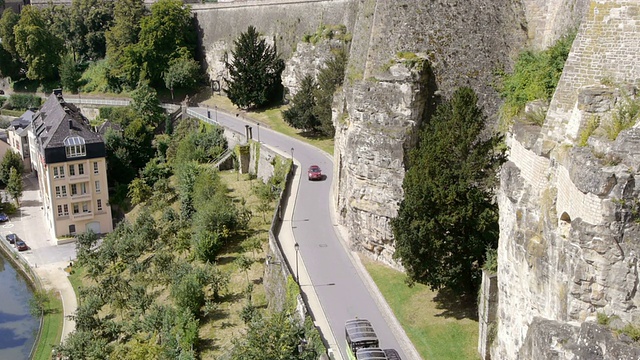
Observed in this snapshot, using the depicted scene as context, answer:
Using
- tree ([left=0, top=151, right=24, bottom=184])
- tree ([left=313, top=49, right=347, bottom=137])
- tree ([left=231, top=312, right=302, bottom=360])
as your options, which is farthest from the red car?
tree ([left=0, top=151, right=24, bottom=184])

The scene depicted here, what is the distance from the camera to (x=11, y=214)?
5294cm

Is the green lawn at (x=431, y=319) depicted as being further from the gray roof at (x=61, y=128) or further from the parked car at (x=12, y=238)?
the parked car at (x=12, y=238)

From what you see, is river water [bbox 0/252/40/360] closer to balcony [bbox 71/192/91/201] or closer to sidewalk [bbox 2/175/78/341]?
sidewalk [bbox 2/175/78/341]

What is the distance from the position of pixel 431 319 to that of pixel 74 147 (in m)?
32.3

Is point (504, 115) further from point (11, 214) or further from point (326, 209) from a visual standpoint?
point (11, 214)

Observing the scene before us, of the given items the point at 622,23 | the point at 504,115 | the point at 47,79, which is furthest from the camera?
→ the point at 47,79

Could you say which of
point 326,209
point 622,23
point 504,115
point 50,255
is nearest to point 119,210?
point 50,255

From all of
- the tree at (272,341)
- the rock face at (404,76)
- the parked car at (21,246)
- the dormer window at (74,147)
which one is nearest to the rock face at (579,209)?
the tree at (272,341)

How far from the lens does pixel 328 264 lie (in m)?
29.0

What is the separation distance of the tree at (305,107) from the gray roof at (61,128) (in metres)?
14.2

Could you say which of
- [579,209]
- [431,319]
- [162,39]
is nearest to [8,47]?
[162,39]

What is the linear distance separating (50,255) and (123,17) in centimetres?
2960

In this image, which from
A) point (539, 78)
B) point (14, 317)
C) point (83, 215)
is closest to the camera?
point (539, 78)

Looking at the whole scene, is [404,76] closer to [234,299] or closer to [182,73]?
[234,299]
